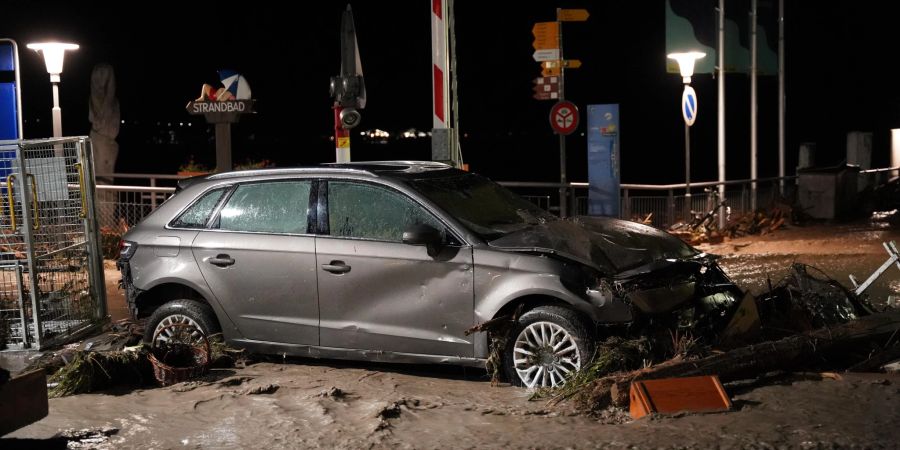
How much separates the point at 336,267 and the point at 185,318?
4.55 ft

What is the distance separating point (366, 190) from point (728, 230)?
1052 centimetres

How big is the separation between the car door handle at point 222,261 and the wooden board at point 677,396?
128 inches

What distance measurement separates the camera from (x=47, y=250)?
8.60m

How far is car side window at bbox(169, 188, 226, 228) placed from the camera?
8430 millimetres

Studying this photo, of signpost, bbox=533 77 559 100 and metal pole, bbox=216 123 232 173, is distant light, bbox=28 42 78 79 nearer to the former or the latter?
metal pole, bbox=216 123 232 173

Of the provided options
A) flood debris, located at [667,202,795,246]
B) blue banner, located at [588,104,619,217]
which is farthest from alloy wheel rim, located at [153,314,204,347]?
flood debris, located at [667,202,795,246]

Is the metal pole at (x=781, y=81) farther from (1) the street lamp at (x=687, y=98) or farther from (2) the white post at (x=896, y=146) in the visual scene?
(1) the street lamp at (x=687, y=98)

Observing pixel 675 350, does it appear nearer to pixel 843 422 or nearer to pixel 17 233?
pixel 843 422

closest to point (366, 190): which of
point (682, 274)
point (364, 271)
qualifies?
point (364, 271)

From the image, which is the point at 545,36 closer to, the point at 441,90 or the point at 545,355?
the point at 441,90

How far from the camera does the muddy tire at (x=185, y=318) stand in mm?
8312

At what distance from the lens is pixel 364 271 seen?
777 centimetres

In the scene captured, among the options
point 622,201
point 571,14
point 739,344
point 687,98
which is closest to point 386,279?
point 739,344

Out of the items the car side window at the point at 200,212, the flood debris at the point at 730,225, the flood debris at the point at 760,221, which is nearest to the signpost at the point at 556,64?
the flood debris at the point at 730,225
